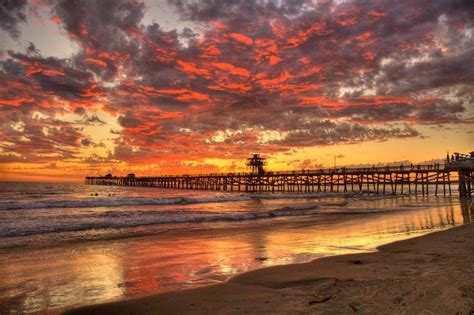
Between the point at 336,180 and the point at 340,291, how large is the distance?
64.3 m

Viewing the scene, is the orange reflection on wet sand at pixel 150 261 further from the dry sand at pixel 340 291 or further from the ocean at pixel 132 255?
the dry sand at pixel 340 291

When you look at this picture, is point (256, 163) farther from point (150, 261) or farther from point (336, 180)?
point (150, 261)

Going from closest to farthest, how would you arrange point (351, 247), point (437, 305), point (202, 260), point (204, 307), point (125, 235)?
point (437, 305), point (204, 307), point (202, 260), point (351, 247), point (125, 235)

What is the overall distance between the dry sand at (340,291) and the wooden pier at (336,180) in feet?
124

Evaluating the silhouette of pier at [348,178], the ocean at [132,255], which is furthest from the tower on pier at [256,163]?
the ocean at [132,255]

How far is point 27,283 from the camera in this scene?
746 centimetres

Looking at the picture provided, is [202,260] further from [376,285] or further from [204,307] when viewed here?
[376,285]

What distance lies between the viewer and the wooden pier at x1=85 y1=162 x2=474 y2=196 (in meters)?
51.2

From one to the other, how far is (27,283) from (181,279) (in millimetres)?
3035

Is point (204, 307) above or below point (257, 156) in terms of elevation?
below

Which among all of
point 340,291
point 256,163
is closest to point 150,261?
point 340,291

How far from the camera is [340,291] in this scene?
18.8 feet

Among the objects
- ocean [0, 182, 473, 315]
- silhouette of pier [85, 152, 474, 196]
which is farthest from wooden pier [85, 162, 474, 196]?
ocean [0, 182, 473, 315]

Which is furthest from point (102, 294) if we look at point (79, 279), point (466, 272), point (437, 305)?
point (466, 272)
